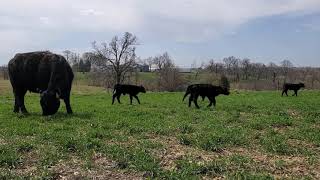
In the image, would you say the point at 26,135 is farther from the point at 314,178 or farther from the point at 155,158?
the point at 314,178

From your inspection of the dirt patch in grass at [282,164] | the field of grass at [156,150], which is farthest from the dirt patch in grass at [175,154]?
the dirt patch in grass at [282,164]

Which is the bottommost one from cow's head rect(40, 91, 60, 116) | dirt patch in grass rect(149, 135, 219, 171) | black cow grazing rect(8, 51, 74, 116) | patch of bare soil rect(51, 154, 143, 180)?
patch of bare soil rect(51, 154, 143, 180)

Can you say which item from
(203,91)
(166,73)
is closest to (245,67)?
(166,73)

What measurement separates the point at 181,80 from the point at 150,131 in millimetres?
77416

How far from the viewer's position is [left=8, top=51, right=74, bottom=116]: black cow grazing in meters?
19.9

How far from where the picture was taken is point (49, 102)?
64.4ft

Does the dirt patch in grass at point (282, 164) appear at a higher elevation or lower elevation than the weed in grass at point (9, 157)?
lower

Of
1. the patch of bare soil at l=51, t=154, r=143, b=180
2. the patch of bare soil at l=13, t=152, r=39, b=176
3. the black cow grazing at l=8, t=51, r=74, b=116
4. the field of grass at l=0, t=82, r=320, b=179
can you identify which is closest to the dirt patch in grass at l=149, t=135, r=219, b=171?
the field of grass at l=0, t=82, r=320, b=179

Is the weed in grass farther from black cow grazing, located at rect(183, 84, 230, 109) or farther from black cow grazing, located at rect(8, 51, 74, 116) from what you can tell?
black cow grazing, located at rect(183, 84, 230, 109)

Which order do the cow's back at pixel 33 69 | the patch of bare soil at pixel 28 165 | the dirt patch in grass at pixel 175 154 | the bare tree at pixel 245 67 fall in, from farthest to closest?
the bare tree at pixel 245 67 → the cow's back at pixel 33 69 → the dirt patch in grass at pixel 175 154 → the patch of bare soil at pixel 28 165

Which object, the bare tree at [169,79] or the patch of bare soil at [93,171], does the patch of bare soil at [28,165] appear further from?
the bare tree at [169,79]

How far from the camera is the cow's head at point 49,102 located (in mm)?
19578

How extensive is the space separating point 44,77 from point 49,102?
5.28 feet

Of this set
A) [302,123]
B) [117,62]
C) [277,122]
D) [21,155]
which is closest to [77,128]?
[21,155]
